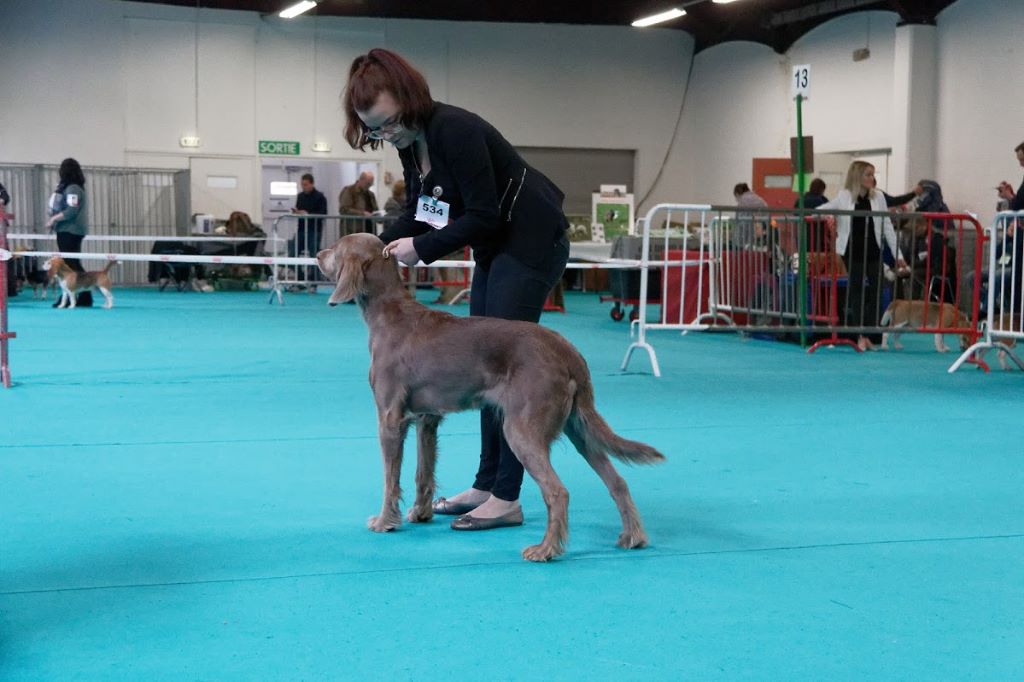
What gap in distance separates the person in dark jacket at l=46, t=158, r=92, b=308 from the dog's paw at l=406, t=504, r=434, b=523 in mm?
10742

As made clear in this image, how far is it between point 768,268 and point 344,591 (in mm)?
7883

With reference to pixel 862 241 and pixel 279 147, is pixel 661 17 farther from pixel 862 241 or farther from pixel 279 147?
pixel 862 241

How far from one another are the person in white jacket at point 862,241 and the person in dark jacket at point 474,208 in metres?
6.54

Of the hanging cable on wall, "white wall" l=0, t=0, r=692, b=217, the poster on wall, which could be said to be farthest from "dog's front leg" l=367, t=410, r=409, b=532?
the hanging cable on wall

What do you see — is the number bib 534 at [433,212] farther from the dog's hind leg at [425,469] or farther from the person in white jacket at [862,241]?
the person in white jacket at [862,241]

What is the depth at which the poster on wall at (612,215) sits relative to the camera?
18.8 m

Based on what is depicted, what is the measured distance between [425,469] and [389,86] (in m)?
1.18

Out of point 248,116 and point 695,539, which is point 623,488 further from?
point 248,116

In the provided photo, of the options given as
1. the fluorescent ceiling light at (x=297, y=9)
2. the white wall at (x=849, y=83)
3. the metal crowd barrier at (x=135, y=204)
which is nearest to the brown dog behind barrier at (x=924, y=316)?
the white wall at (x=849, y=83)

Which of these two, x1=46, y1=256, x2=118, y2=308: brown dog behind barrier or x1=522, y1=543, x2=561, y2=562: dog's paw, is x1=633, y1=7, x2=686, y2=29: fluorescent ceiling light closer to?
x1=46, y1=256, x2=118, y2=308: brown dog behind barrier

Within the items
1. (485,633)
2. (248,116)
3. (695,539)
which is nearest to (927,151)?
(248,116)

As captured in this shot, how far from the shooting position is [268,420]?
5461 millimetres

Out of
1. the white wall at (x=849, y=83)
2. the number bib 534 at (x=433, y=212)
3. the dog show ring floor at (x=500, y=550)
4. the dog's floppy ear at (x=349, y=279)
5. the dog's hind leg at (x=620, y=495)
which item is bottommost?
the dog show ring floor at (x=500, y=550)

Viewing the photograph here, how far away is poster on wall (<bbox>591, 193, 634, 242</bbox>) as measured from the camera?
1878cm
